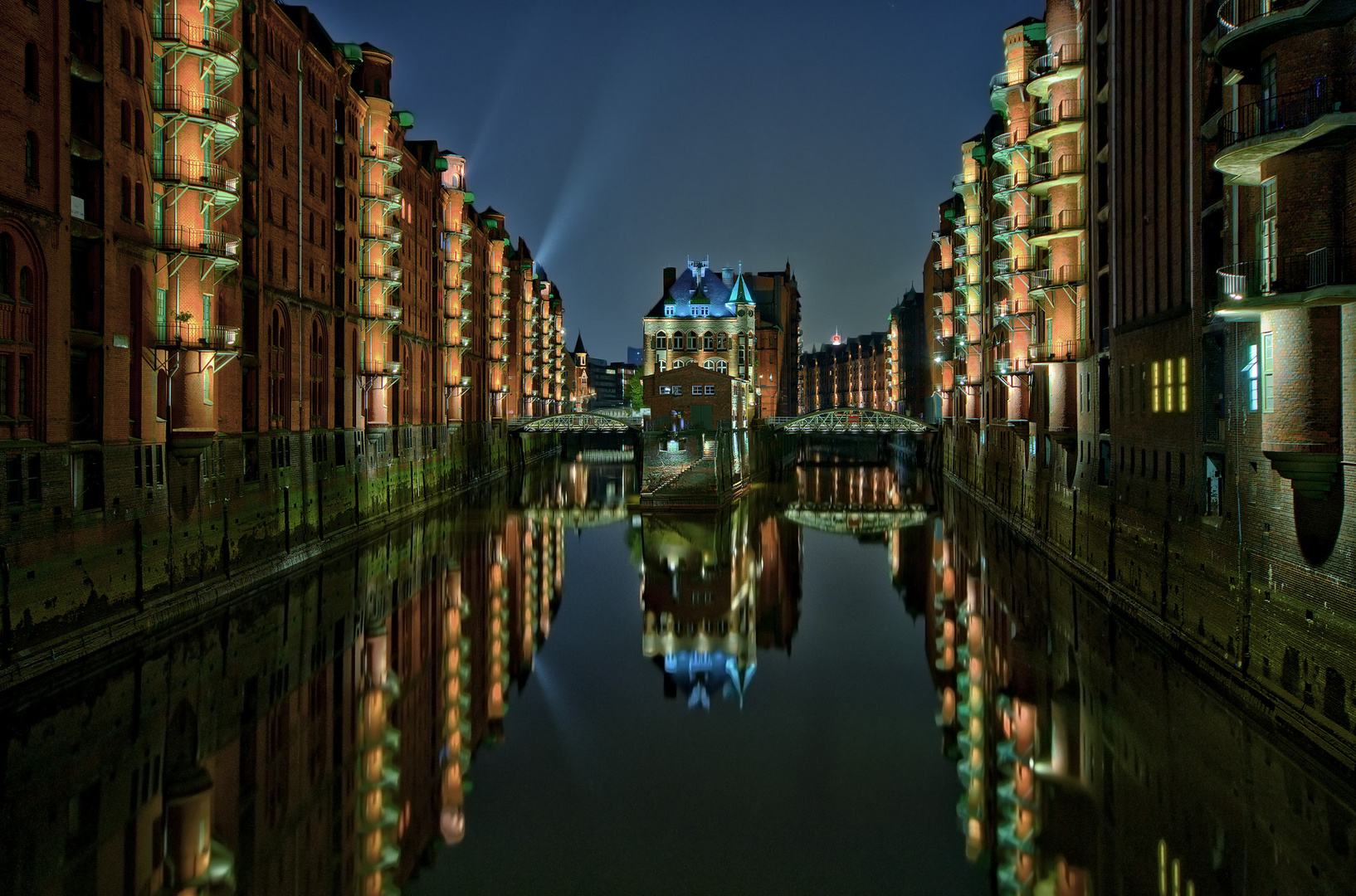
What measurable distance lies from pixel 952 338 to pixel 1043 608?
1526 inches

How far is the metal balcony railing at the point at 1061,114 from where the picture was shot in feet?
98.0

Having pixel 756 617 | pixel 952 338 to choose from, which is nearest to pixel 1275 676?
pixel 756 617

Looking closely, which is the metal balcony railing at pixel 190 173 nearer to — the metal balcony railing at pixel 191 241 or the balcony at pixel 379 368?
the metal balcony railing at pixel 191 241

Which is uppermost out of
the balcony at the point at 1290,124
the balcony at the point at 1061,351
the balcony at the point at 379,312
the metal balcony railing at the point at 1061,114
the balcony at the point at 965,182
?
the balcony at the point at 965,182

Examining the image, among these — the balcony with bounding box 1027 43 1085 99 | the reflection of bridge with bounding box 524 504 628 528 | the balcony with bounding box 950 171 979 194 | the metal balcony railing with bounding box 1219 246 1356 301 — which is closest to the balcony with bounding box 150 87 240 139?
the metal balcony railing with bounding box 1219 246 1356 301

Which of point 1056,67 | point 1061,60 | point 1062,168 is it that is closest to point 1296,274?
point 1062,168

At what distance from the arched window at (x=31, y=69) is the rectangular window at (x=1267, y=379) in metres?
21.4

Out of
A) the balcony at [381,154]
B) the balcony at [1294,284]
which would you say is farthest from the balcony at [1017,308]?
the balcony at [381,154]

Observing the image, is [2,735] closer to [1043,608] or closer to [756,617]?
[756,617]

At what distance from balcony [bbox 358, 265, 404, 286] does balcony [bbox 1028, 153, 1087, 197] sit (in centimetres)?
2498

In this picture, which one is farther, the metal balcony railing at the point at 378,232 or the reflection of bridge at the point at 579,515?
the reflection of bridge at the point at 579,515

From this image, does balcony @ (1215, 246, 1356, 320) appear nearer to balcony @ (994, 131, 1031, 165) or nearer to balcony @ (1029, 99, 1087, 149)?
balcony @ (1029, 99, 1087, 149)

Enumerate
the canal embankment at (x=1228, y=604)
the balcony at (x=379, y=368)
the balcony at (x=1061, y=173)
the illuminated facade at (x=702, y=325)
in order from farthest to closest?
1. the illuminated facade at (x=702, y=325)
2. the balcony at (x=379, y=368)
3. the balcony at (x=1061, y=173)
4. the canal embankment at (x=1228, y=604)

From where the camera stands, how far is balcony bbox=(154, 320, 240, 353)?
72.5ft
